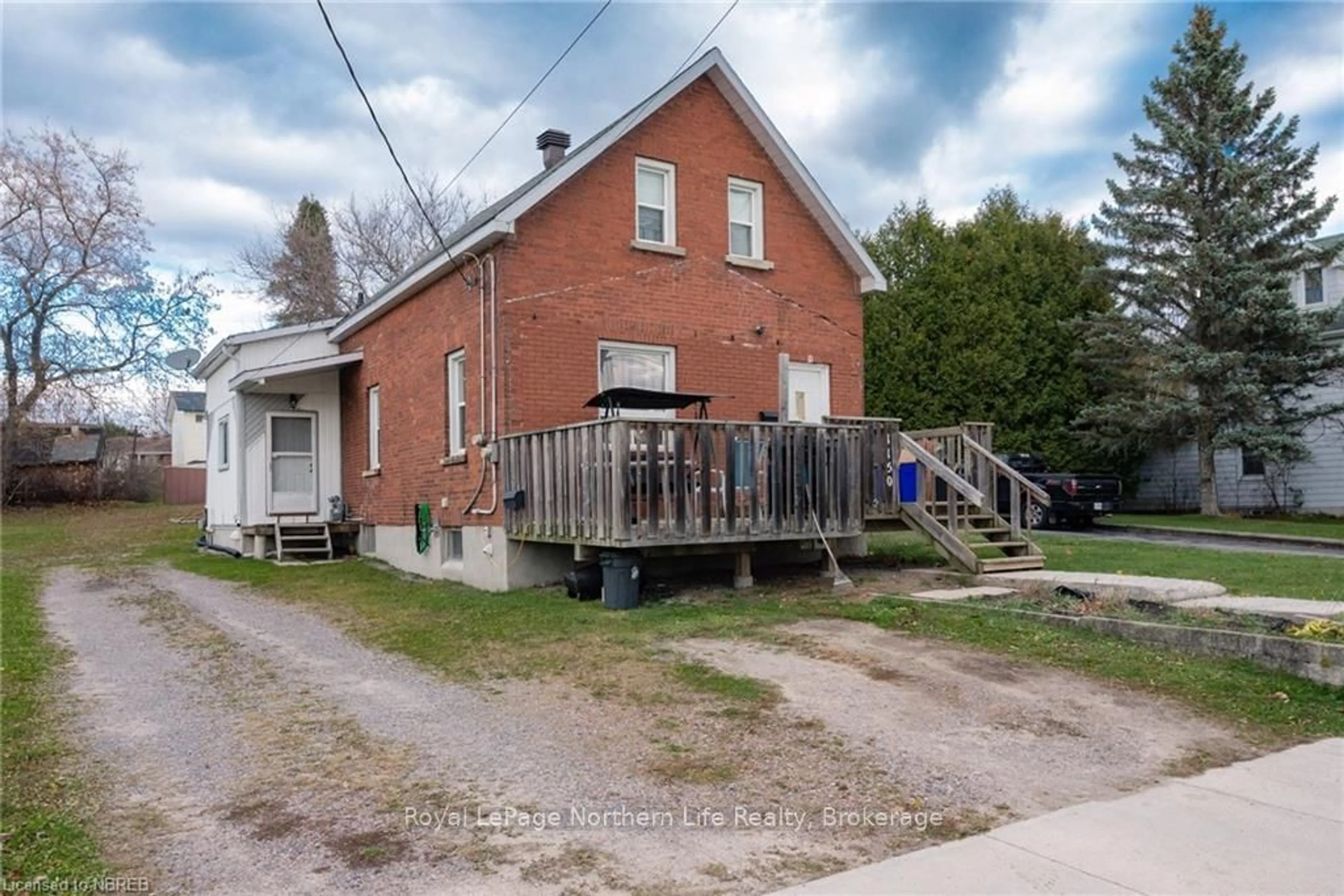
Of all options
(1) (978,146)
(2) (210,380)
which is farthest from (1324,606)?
(2) (210,380)

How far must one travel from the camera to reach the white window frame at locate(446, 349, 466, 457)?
43.1 ft

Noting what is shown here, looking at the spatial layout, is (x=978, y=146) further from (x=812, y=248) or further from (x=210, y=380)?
(x=210, y=380)

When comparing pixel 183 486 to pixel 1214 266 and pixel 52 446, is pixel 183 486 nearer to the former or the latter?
pixel 52 446

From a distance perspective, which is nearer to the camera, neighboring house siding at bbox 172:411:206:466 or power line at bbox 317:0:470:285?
power line at bbox 317:0:470:285

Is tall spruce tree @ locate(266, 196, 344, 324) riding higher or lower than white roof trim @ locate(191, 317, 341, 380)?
higher

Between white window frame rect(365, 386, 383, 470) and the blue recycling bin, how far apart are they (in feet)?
30.6

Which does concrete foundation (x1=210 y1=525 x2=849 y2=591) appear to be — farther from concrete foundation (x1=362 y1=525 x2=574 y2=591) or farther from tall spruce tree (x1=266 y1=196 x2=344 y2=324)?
tall spruce tree (x1=266 y1=196 x2=344 y2=324)

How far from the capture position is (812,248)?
14.6 metres

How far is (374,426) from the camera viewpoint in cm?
1677

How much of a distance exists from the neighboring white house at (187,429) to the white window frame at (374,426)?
134ft

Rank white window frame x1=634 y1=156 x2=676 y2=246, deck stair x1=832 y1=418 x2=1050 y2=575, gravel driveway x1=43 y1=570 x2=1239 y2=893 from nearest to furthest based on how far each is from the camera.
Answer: gravel driveway x1=43 y1=570 x2=1239 y2=893 → deck stair x1=832 y1=418 x2=1050 y2=575 → white window frame x1=634 y1=156 x2=676 y2=246

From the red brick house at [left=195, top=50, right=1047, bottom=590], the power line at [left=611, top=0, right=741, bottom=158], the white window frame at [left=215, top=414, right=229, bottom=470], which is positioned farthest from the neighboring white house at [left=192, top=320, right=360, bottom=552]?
the power line at [left=611, top=0, right=741, bottom=158]

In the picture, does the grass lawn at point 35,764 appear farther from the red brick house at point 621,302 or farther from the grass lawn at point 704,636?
the red brick house at point 621,302

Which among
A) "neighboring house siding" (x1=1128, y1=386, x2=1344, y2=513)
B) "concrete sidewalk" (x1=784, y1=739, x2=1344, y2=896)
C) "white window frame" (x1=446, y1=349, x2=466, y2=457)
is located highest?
"white window frame" (x1=446, y1=349, x2=466, y2=457)
